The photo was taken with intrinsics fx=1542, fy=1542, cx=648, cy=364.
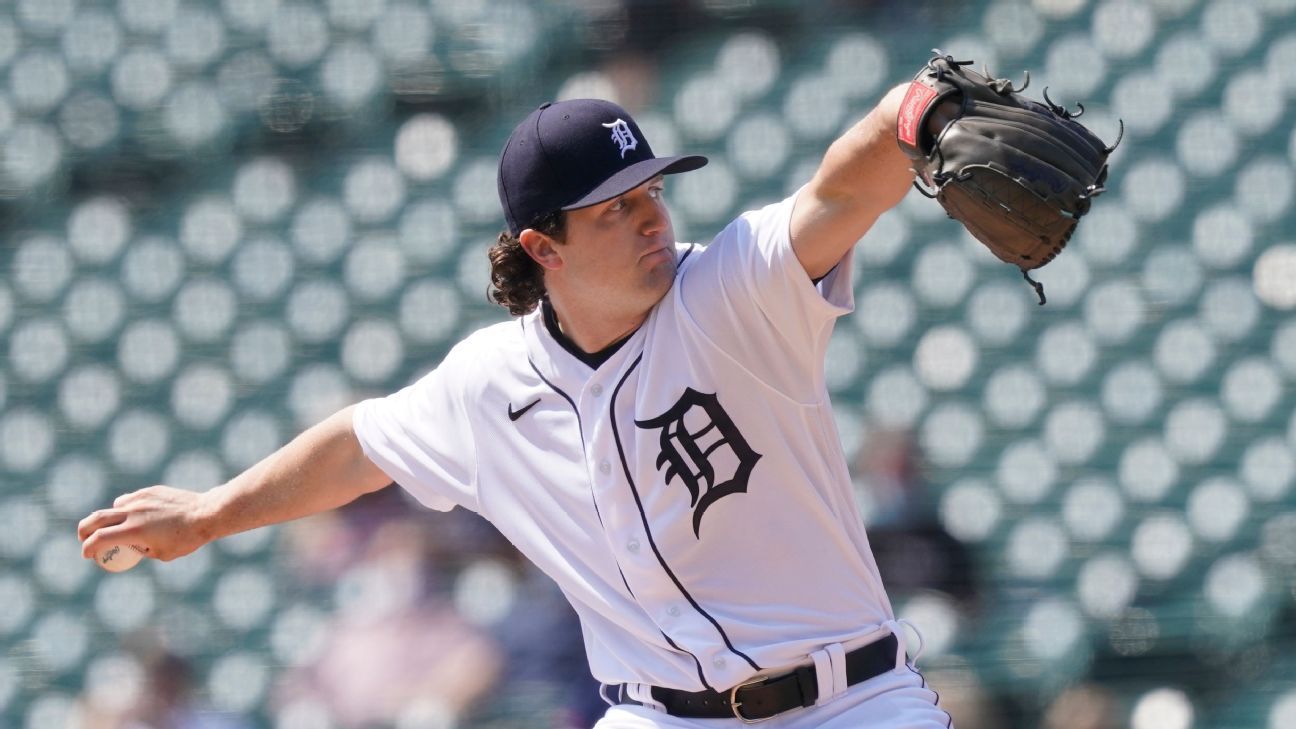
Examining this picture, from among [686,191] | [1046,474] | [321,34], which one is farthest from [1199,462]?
[321,34]

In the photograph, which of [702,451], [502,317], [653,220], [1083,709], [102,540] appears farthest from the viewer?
[502,317]

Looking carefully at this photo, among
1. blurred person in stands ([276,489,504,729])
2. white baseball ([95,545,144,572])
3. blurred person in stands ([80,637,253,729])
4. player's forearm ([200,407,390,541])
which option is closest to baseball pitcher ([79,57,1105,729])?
player's forearm ([200,407,390,541])

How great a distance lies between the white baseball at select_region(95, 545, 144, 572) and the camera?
273 cm

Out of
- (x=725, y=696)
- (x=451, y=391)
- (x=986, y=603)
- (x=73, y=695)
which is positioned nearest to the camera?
(x=725, y=696)

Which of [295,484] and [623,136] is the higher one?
A: [623,136]

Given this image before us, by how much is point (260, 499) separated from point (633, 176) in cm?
92

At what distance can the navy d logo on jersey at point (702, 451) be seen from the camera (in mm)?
2350

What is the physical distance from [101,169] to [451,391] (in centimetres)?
186

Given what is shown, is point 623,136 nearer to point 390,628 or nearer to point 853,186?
point 853,186

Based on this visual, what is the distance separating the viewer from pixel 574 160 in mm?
2516

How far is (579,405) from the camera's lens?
251cm

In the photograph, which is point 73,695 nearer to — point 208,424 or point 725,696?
point 208,424

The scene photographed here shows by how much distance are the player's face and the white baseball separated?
954 mm

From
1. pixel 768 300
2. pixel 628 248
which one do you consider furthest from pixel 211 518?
pixel 768 300
